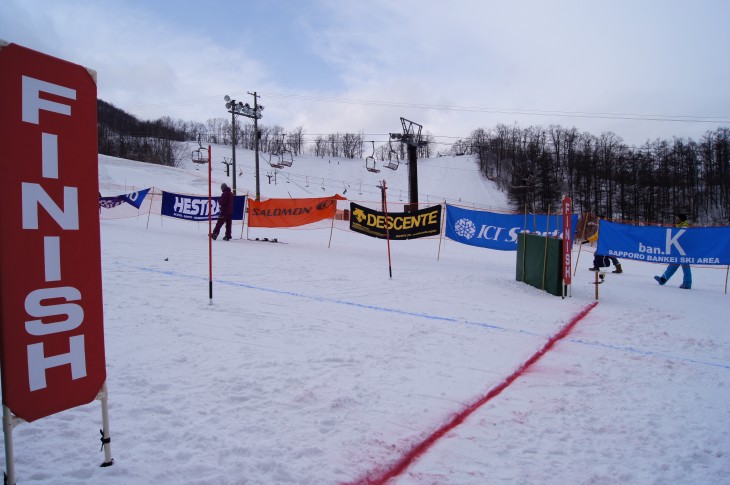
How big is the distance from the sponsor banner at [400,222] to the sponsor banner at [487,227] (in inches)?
18.2

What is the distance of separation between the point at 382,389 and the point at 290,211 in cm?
1243

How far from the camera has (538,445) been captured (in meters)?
2.75

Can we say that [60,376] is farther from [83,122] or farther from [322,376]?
[322,376]

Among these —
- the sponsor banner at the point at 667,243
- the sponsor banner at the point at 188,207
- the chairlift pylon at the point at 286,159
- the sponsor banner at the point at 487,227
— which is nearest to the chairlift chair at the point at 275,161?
the chairlift pylon at the point at 286,159

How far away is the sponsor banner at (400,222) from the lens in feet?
41.1

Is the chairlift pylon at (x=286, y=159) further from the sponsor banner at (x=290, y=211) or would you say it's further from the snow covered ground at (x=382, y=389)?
the snow covered ground at (x=382, y=389)

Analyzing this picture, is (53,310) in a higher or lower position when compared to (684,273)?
higher

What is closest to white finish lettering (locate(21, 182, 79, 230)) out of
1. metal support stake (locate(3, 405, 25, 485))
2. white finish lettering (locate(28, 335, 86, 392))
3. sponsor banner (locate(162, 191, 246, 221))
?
white finish lettering (locate(28, 335, 86, 392))

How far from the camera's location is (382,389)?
3496 mm

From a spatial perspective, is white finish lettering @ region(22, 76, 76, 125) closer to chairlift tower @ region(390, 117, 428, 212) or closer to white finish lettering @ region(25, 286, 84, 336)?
white finish lettering @ region(25, 286, 84, 336)

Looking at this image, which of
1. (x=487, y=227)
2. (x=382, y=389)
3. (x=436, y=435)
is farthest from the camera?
(x=487, y=227)

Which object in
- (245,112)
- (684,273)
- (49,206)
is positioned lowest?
(684,273)

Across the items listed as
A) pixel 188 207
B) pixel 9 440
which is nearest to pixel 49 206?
pixel 9 440

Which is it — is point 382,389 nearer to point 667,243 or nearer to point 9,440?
point 9,440
